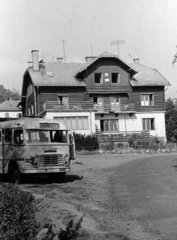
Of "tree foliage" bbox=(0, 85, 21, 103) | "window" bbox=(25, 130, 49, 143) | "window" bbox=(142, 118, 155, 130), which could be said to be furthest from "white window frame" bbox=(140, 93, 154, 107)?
"tree foliage" bbox=(0, 85, 21, 103)

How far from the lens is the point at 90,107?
168ft

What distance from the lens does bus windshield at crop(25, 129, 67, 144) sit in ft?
55.3

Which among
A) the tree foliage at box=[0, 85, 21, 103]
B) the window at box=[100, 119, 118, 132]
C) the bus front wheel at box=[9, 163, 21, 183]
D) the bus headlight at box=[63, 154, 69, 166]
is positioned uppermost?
the tree foliage at box=[0, 85, 21, 103]

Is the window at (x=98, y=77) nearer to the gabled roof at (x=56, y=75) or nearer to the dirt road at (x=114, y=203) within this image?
the gabled roof at (x=56, y=75)

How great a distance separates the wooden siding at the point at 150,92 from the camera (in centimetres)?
5416

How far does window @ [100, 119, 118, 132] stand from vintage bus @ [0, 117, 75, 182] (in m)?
34.5

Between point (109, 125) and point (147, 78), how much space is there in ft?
28.7

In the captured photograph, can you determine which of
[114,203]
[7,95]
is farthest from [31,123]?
[7,95]

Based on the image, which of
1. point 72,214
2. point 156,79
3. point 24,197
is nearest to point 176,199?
point 72,214

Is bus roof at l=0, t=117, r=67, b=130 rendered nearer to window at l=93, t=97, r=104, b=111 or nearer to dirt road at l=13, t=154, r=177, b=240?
dirt road at l=13, t=154, r=177, b=240

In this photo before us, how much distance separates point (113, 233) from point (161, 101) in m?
47.7

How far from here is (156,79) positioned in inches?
2184

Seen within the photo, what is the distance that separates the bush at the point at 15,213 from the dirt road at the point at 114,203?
1.61ft

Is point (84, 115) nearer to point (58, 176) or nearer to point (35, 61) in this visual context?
point (35, 61)
